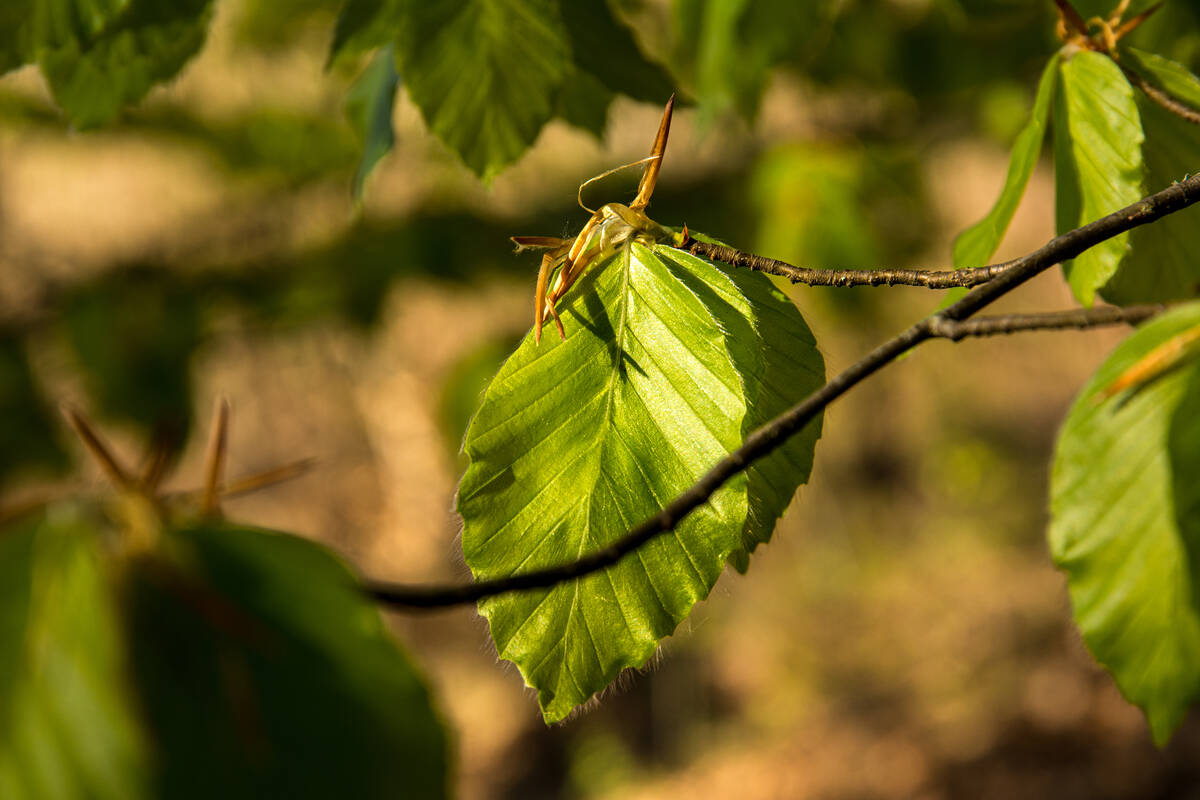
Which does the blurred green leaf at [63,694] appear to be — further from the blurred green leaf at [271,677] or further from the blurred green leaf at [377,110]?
the blurred green leaf at [377,110]

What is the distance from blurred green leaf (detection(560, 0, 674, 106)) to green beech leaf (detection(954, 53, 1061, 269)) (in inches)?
11.3

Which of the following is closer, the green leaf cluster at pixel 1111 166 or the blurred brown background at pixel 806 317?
the green leaf cluster at pixel 1111 166

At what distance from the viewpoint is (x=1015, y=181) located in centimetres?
62

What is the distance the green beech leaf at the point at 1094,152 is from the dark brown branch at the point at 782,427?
0.06m

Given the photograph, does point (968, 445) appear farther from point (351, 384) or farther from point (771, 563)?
point (351, 384)

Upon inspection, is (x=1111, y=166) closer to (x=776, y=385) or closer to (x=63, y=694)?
(x=776, y=385)

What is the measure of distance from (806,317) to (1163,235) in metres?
0.53

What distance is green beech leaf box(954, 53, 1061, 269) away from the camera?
623mm

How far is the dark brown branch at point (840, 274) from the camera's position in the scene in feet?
1.81

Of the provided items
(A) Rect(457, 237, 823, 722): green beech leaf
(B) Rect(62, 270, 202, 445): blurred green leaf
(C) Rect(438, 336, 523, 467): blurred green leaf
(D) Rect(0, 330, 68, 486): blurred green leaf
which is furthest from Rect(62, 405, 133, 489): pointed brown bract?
(D) Rect(0, 330, 68, 486): blurred green leaf

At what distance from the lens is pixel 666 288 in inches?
20.7

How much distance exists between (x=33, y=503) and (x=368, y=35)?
18.8 inches

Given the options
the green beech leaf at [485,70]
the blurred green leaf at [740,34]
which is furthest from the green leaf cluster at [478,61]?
the blurred green leaf at [740,34]

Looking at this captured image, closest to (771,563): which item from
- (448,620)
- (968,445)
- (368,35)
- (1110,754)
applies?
(968,445)
